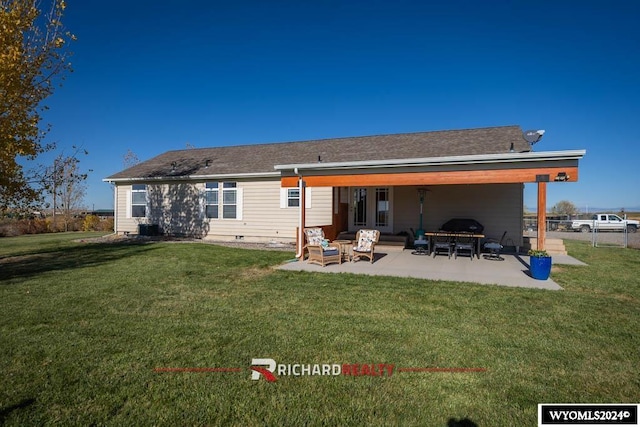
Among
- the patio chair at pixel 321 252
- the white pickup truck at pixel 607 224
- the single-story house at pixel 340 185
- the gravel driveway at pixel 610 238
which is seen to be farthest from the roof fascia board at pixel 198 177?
the white pickup truck at pixel 607 224

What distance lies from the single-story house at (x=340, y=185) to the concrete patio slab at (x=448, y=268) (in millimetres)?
1275

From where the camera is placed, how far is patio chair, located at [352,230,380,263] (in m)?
9.37

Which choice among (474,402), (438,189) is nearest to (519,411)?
(474,402)

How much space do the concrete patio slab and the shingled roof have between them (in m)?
4.13

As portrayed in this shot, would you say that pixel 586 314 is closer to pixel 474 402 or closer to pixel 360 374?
pixel 474 402

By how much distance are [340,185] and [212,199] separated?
312 inches

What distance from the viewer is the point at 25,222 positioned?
19984 mm

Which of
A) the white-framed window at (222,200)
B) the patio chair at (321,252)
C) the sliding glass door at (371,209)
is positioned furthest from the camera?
the white-framed window at (222,200)

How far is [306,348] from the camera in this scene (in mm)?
3672

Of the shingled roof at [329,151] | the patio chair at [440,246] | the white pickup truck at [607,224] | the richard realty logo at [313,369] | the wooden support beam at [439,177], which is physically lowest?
the richard realty logo at [313,369]

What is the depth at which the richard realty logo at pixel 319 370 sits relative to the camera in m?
3.15

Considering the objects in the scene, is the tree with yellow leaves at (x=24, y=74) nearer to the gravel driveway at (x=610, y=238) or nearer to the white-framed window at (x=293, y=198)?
the white-framed window at (x=293, y=198)

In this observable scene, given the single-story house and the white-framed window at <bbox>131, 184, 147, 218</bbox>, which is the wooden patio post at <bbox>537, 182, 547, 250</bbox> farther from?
the white-framed window at <bbox>131, 184, 147, 218</bbox>

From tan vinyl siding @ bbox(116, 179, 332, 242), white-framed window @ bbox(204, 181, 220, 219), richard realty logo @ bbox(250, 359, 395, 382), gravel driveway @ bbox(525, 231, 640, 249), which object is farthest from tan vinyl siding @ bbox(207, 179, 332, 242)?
gravel driveway @ bbox(525, 231, 640, 249)
